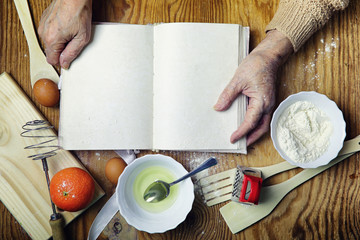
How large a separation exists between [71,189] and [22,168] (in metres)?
0.19

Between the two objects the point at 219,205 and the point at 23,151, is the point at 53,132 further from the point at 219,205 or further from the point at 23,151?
the point at 219,205

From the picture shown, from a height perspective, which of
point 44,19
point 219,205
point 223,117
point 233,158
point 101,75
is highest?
point 44,19

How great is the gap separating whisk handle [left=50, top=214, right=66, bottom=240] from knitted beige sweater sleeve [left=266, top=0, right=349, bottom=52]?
798 mm

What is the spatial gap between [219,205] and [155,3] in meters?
0.63

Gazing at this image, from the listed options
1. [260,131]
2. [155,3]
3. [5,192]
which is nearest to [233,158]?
[260,131]

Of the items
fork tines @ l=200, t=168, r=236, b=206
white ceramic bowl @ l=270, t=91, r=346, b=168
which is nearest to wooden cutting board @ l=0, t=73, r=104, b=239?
fork tines @ l=200, t=168, r=236, b=206

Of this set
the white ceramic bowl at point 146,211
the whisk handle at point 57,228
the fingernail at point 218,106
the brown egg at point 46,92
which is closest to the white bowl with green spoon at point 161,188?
the white ceramic bowl at point 146,211

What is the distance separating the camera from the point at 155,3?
890 millimetres

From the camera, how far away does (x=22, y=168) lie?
0.85m

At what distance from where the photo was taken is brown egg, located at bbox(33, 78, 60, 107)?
2.72 ft

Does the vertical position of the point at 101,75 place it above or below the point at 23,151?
above

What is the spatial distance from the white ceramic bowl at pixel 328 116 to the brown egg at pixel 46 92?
610 millimetres

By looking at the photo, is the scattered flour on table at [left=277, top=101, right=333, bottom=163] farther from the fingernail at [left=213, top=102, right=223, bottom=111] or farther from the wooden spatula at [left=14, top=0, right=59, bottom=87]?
the wooden spatula at [left=14, top=0, right=59, bottom=87]

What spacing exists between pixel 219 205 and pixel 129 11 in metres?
0.63
